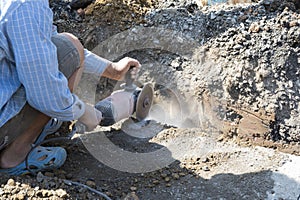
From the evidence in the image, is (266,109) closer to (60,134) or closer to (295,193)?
(295,193)

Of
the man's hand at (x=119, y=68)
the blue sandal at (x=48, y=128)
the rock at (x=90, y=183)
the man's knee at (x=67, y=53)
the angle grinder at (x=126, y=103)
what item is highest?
the man's knee at (x=67, y=53)

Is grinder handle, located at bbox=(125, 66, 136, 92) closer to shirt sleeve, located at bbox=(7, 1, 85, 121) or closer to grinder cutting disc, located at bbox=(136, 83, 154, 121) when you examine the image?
grinder cutting disc, located at bbox=(136, 83, 154, 121)

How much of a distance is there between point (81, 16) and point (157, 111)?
0.90m

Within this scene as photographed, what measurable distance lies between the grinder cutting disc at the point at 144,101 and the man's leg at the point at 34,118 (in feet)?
1.46

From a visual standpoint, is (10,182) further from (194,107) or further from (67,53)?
(194,107)

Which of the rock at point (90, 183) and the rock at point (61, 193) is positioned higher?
the rock at point (61, 193)

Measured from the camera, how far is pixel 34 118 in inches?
71.3

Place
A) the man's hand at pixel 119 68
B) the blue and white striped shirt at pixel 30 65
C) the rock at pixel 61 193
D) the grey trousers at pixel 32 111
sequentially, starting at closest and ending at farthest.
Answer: the blue and white striped shirt at pixel 30 65 → the rock at pixel 61 193 → the grey trousers at pixel 32 111 → the man's hand at pixel 119 68

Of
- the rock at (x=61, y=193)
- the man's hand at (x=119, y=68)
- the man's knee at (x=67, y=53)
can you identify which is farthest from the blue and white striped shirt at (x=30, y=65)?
the man's hand at (x=119, y=68)

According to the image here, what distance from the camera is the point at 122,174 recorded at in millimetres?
2074

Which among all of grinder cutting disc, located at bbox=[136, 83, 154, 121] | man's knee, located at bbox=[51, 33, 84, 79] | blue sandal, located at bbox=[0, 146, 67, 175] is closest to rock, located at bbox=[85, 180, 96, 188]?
blue sandal, located at bbox=[0, 146, 67, 175]

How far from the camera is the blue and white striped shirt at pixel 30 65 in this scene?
58.9 inches

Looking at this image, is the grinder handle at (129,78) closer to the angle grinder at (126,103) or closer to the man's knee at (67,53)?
the angle grinder at (126,103)

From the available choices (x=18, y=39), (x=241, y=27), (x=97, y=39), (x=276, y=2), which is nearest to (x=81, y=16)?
(x=97, y=39)
